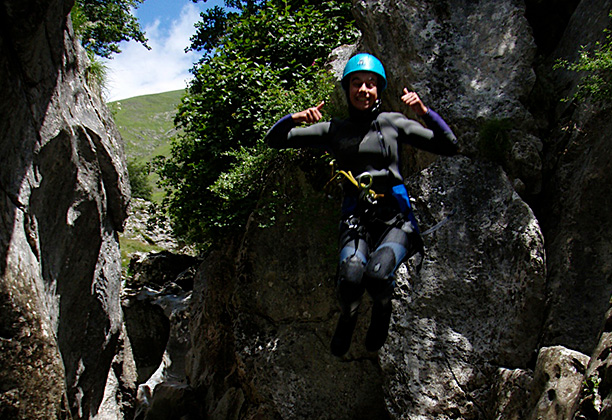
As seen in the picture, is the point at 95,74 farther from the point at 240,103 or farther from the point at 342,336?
the point at 342,336

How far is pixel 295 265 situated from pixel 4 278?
3883mm

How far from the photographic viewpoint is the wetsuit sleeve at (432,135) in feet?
15.9

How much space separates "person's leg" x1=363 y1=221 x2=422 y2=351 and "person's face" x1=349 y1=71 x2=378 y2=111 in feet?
3.47

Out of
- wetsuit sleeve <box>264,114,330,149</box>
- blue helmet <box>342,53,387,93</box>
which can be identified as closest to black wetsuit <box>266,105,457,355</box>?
wetsuit sleeve <box>264,114,330,149</box>

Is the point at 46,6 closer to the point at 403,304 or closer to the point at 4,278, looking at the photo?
the point at 4,278

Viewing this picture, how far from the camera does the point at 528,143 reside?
6.58 meters

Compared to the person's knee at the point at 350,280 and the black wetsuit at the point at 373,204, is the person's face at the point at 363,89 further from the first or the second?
the person's knee at the point at 350,280

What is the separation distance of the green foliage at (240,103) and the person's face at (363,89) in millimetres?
3992

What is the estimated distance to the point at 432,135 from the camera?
4.90 meters

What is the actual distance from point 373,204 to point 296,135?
3.07 ft

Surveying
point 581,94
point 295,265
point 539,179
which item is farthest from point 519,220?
point 295,265

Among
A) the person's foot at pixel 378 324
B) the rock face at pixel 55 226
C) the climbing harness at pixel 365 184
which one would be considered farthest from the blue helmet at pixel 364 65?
the rock face at pixel 55 226

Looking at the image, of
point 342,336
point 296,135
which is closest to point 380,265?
point 342,336

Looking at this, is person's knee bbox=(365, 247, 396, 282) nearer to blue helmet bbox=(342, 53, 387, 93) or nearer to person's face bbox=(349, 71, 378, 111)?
person's face bbox=(349, 71, 378, 111)
